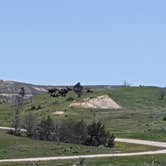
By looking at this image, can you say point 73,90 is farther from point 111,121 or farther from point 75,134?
point 75,134

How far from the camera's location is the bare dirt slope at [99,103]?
5157 inches

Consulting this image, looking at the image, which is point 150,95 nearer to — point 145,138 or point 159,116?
point 159,116

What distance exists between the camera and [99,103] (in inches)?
5305

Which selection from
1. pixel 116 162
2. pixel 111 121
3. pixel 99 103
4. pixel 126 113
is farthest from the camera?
pixel 99 103

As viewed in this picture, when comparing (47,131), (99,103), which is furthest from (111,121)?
(47,131)

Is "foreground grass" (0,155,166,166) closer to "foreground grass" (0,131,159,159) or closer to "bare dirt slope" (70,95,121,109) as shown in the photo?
"foreground grass" (0,131,159,159)

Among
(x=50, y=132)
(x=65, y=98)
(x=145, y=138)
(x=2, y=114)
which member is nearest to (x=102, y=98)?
(x=65, y=98)

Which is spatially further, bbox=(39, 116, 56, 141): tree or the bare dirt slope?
the bare dirt slope

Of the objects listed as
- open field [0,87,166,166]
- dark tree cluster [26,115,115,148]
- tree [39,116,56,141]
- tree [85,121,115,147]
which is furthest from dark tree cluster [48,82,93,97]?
tree [85,121,115,147]

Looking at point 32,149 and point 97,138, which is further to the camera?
point 97,138

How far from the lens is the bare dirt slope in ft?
430

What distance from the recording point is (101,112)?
123938 millimetres

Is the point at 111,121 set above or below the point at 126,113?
below

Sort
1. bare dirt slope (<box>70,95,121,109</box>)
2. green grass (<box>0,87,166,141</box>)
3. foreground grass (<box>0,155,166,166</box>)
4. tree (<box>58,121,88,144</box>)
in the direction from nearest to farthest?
1. foreground grass (<box>0,155,166,166</box>)
2. tree (<box>58,121,88,144</box>)
3. green grass (<box>0,87,166,141</box>)
4. bare dirt slope (<box>70,95,121,109</box>)
